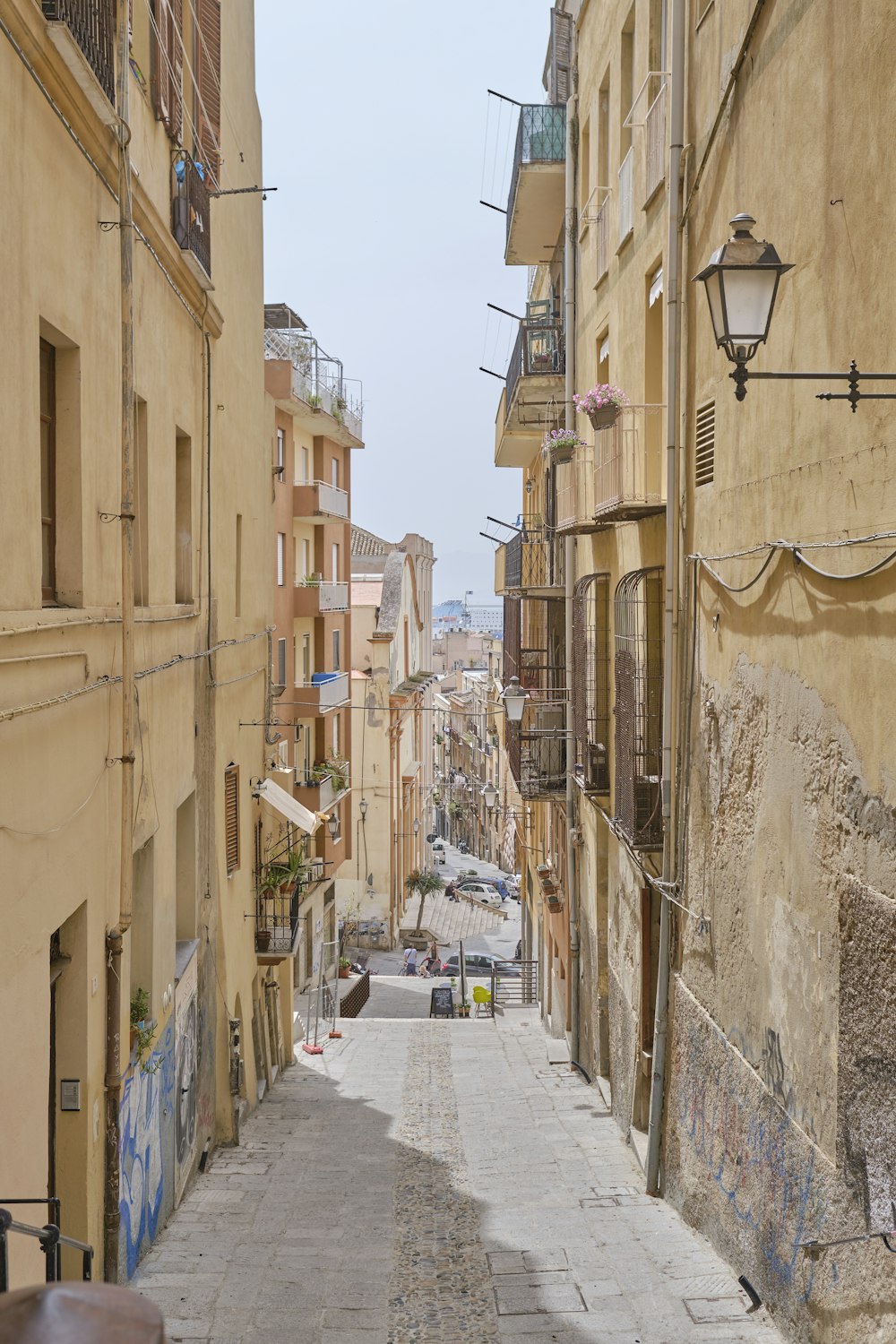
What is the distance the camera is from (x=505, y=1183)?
12781 millimetres

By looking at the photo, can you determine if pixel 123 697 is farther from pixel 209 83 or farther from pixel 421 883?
pixel 421 883

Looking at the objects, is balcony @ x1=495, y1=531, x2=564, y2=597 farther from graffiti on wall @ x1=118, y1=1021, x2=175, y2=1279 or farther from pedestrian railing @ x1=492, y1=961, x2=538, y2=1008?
graffiti on wall @ x1=118, y1=1021, x2=175, y2=1279

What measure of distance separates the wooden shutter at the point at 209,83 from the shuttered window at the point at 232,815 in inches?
281

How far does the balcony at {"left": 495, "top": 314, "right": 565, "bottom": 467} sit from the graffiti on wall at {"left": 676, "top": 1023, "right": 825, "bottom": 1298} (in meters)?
12.7

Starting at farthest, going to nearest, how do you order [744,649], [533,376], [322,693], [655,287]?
[322,693]
[533,376]
[655,287]
[744,649]

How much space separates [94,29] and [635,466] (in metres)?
6.58

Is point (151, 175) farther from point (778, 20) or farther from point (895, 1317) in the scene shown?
point (895, 1317)

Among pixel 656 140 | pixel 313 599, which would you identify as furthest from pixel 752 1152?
pixel 313 599

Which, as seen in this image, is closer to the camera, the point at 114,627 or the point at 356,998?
the point at 114,627

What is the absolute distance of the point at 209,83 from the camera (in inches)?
565

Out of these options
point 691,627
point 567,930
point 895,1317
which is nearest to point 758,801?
point 691,627

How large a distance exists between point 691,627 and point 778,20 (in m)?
4.71

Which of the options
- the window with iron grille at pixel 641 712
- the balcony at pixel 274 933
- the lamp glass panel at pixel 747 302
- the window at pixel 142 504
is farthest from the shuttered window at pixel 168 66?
the balcony at pixel 274 933

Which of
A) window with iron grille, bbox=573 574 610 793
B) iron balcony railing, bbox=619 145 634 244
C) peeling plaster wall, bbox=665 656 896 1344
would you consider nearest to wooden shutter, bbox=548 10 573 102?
iron balcony railing, bbox=619 145 634 244
